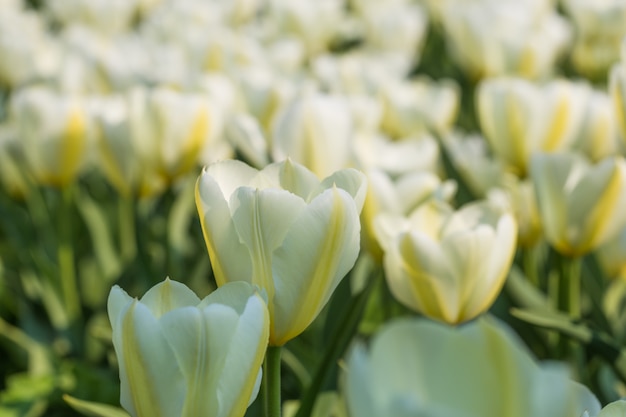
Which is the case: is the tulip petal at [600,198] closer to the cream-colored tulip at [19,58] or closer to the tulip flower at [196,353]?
the tulip flower at [196,353]

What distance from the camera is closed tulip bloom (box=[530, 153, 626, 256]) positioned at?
3.36ft

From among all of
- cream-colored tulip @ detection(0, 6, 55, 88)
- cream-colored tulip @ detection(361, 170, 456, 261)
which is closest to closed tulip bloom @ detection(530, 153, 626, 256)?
cream-colored tulip @ detection(361, 170, 456, 261)

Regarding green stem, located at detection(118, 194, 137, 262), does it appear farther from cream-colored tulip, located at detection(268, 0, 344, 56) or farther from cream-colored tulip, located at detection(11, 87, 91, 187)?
cream-colored tulip, located at detection(268, 0, 344, 56)

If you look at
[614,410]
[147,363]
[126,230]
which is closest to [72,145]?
[126,230]

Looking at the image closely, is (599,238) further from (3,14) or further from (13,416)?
(3,14)

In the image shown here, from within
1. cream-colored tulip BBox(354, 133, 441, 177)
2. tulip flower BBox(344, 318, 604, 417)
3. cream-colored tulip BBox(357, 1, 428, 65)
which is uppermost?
tulip flower BBox(344, 318, 604, 417)

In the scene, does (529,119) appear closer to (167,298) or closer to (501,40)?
(501,40)

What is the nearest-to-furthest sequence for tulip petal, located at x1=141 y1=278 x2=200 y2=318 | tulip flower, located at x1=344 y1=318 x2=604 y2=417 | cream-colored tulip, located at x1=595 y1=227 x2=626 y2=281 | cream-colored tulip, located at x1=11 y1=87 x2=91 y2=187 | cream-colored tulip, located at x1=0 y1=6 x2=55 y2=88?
tulip flower, located at x1=344 y1=318 x2=604 y2=417
tulip petal, located at x1=141 y1=278 x2=200 y2=318
cream-colored tulip, located at x1=595 y1=227 x2=626 y2=281
cream-colored tulip, located at x1=11 y1=87 x2=91 y2=187
cream-colored tulip, located at x1=0 y1=6 x2=55 y2=88

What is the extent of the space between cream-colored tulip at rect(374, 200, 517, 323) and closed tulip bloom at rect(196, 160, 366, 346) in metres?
0.22

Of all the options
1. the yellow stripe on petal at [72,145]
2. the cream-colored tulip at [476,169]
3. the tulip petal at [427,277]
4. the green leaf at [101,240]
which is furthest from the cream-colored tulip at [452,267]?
the green leaf at [101,240]

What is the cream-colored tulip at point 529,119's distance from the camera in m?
1.36

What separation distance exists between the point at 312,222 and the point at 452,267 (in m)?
0.29

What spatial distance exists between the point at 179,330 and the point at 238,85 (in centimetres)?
114

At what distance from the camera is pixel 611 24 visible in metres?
2.44
